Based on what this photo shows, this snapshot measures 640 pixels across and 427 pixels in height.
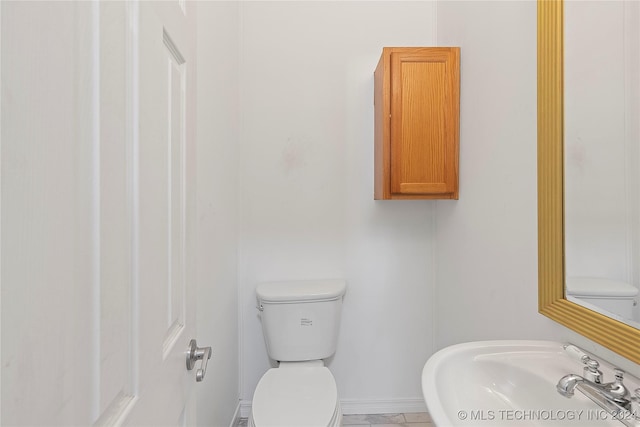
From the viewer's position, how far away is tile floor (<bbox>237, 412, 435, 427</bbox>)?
1658mm

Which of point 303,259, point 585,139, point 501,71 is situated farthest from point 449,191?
point 303,259

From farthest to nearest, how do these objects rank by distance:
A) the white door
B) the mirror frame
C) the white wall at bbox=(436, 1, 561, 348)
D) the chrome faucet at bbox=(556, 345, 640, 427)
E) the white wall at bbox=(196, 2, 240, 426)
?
the white wall at bbox=(196, 2, 240, 426) → the white wall at bbox=(436, 1, 561, 348) → the mirror frame → the chrome faucet at bbox=(556, 345, 640, 427) → the white door

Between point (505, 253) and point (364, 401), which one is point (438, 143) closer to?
point (505, 253)

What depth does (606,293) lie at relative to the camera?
72 centimetres

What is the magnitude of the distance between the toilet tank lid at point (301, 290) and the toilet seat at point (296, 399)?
304mm

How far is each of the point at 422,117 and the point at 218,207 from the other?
0.97 m

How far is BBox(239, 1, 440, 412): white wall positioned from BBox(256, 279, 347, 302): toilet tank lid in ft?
0.28

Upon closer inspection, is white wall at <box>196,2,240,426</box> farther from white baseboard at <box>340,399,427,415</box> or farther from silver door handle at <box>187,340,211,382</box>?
white baseboard at <box>340,399,427,415</box>

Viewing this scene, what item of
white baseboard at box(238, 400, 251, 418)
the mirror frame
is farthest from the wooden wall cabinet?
white baseboard at box(238, 400, 251, 418)

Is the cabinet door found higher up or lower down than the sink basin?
higher up

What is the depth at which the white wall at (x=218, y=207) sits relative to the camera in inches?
46.1

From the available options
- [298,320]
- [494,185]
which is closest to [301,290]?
[298,320]

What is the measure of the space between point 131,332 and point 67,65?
0.33 m

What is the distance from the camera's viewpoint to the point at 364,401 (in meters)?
1.74
